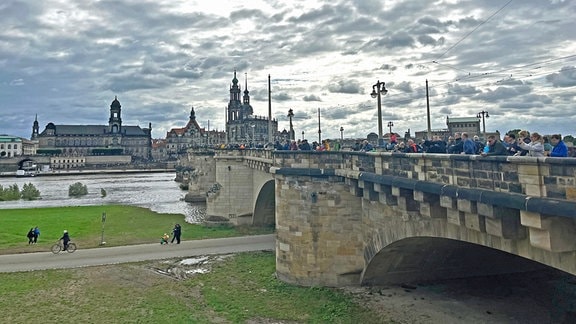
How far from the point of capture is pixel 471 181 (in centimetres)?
813

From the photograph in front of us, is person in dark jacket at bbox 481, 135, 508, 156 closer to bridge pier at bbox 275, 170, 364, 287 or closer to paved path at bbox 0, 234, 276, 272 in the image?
bridge pier at bbox 275, 170, 364, 287

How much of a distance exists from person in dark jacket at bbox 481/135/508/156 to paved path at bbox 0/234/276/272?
15422 millimetres

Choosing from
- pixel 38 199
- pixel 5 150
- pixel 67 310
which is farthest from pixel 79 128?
pixel 67 310

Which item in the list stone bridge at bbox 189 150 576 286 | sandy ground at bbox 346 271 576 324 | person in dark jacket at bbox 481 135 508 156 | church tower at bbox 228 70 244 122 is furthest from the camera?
church tower at bbox 228 70 244 122

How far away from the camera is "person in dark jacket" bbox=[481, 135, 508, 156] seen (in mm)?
7852

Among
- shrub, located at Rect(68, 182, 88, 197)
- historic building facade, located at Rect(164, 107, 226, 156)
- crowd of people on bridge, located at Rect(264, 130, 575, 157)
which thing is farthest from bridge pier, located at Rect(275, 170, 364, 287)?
historic building facade, located at Rect(164, 107, 226, 156)

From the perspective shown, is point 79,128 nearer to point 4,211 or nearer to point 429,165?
point 4,211

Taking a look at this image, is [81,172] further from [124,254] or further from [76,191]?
[124,254]

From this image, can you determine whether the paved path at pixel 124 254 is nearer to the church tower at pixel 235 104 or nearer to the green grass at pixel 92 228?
the green grass at pixel 92 228

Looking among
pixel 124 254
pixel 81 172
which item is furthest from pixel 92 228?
pixel 81 172

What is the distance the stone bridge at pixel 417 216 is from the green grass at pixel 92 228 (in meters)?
12.4

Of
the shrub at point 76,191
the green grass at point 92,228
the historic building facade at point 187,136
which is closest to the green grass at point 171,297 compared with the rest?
the green grass at point 92,228

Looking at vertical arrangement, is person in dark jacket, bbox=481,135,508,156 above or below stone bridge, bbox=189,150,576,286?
above

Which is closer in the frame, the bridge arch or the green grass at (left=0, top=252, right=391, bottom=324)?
the green grass at (left=0, top=252, right=391, bottom=324)
